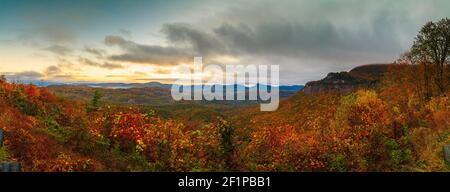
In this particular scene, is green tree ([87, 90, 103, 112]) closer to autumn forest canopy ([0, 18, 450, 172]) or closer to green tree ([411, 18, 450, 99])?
autumn forest canopy ([0, 18, 450, 172])

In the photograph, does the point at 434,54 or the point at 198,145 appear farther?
the point at 434,54

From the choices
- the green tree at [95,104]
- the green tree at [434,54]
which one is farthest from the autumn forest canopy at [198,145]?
the green tree at [434,54]

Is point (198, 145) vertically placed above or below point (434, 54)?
below

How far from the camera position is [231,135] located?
15.2 meters

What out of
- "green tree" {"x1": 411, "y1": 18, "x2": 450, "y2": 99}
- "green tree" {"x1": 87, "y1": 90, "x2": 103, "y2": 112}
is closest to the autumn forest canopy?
"green tree" {"x1": 87, "y1": 90, "x2": 103, "y2": 112}

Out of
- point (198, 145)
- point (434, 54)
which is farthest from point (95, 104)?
point (434, 54)

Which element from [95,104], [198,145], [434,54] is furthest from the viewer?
[434,54]

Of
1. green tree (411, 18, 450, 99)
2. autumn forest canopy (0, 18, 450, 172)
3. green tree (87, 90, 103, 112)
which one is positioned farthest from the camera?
green tree (411, 18, 450, 99)

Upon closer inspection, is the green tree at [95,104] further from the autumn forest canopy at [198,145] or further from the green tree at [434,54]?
the green tree at [434,54]

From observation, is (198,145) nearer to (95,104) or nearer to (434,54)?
(95,104)

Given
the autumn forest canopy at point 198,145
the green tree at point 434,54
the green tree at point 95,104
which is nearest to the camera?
the autumn forest canopy at point 198,145
